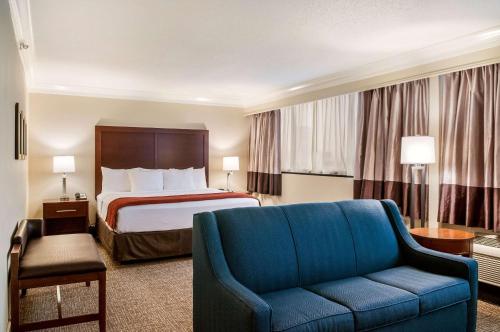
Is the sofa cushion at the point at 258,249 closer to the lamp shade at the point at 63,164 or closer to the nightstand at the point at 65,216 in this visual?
the nightstand at the point at 65,216

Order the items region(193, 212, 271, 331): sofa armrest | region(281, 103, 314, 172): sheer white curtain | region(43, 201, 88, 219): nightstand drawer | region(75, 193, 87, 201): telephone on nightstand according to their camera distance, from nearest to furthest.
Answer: region(193, 212, 271, 331): sofa armrest, region(43, 201, 88, 219): nightstand drawer, region(75, 193, 87, 201): telephone on nightstand, region(281, 103, 314, 172): sheer white curtain

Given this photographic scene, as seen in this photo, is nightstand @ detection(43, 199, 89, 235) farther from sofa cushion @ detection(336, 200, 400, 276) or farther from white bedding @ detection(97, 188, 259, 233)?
sofa cushion @ detection(336, 200, 400, 276)

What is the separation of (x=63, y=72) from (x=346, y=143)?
417cm

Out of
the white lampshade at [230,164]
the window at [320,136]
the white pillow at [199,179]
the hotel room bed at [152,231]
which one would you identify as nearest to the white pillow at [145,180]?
the white pillow at [199,179]

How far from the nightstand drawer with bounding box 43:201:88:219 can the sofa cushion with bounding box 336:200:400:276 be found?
4.17m

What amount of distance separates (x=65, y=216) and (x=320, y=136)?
406 cm

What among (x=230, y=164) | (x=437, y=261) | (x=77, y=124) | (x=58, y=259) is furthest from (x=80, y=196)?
(x=437, y=261)

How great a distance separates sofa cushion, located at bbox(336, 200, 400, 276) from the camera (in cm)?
262

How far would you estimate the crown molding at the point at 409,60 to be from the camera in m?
3.42

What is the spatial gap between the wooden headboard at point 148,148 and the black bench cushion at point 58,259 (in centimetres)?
315

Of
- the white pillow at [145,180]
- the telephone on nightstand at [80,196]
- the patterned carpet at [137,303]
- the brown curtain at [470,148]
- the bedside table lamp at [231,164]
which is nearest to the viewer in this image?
the patterned carpet at [137,303]

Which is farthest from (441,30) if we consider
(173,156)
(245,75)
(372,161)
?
(173,156)

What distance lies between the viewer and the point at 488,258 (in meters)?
3.25

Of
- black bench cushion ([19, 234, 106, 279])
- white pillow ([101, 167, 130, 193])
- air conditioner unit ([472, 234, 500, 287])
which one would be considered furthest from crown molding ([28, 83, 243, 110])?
air conditioner unit ([472, 234, 500, 287])
